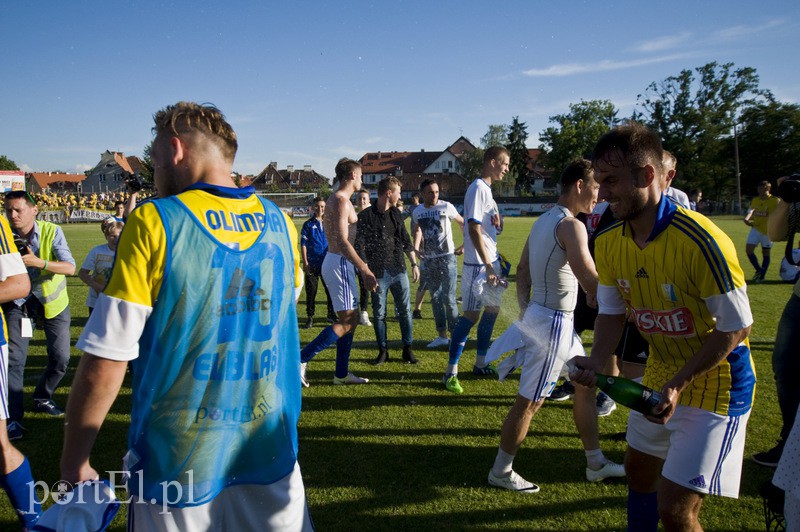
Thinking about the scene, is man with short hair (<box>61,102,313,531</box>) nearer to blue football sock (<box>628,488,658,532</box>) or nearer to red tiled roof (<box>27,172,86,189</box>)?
blue football sock (<box>628,488,658,532</box>)

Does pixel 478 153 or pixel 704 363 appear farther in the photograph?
pixel 478 153

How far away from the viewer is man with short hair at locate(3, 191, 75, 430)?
4.59 m

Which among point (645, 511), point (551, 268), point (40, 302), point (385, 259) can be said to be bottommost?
point (645, 511)

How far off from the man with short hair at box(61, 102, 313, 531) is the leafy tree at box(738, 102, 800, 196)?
220 ft

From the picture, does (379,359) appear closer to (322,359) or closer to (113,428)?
(322,359)

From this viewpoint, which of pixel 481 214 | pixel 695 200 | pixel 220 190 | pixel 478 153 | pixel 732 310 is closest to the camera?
pixel 220 190

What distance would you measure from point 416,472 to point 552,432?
1428 millimetres

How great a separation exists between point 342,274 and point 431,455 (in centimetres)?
239

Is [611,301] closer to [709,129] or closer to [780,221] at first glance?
[780,221]

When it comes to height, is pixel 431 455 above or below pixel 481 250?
below

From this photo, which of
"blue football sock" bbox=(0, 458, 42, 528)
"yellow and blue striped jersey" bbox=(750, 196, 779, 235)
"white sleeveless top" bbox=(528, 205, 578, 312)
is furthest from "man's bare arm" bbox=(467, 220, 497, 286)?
"yellow and blue striped jersey" bbox=(750, 196, 779, 235)

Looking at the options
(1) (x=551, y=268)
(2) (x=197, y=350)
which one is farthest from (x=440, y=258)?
(2) (x=197, y=350)

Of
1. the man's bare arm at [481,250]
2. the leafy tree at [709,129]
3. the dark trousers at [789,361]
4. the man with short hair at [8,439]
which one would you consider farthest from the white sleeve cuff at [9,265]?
the leafy tree at [709,129]

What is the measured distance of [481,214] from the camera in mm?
5875
